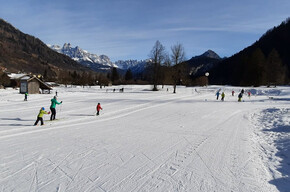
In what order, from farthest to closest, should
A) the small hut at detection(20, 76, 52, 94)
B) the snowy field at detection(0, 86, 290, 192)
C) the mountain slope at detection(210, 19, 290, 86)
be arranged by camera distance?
the mountain slope at detection(210, 19, 290, 86)
the small hut at detection(20, 76, 52, 94)
the snowy field at detection(0, 86, 290, 192)

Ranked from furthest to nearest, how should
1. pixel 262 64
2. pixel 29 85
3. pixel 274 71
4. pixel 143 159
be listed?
pixel 262 64 → pixel 274 71 → pixel 29 85 → pixel 143 159

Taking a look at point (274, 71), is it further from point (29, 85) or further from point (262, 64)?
point (29, 85)

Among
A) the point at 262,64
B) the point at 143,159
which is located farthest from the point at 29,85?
the point at 262,64

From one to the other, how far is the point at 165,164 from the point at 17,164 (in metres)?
4.41

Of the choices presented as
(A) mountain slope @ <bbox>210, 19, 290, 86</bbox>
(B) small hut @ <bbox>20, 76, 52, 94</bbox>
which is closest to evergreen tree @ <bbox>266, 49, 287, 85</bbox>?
(A) mountain slope @ <bbox>210, 19, 290, 86</bbox>

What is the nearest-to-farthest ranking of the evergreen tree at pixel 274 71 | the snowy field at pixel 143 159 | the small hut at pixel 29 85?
the snowy field at pixel 143 159
the small hut at pixel 29 85
the evergreen tree at pixel 274 71

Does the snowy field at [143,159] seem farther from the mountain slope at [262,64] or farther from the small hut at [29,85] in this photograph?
the mountain slope at [262,64]

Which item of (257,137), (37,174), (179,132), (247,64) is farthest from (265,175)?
(247,64)

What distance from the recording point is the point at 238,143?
907cm

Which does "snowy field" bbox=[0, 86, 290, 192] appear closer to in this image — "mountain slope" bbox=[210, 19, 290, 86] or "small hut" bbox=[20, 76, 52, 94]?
"small hut" bbox=[20, 76, 52, 94]

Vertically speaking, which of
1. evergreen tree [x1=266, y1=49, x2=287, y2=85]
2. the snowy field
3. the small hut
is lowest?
the snowy field

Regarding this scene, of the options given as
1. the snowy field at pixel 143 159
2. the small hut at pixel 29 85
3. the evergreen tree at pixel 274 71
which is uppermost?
the evergreen tree at pixel 274 71

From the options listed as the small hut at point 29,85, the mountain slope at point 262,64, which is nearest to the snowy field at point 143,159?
the small hut at point 29,85

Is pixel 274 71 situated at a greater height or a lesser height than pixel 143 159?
greater
